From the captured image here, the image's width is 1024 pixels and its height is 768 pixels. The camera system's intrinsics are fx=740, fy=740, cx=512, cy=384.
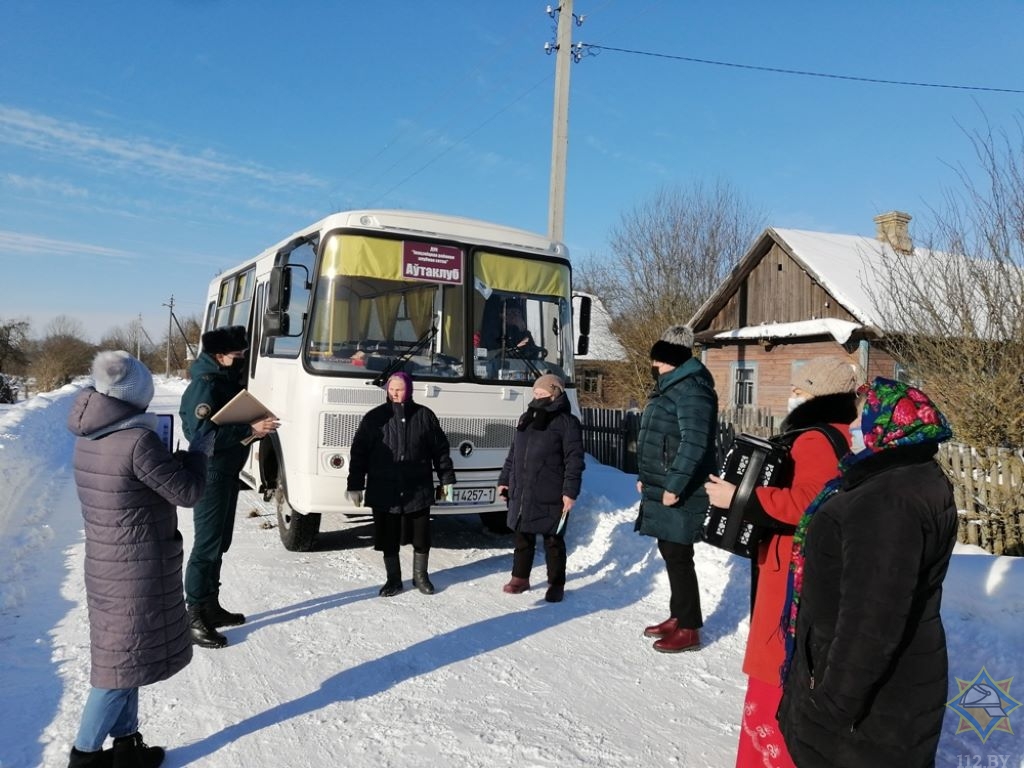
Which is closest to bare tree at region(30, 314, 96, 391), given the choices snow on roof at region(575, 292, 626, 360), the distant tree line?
the distant tree line

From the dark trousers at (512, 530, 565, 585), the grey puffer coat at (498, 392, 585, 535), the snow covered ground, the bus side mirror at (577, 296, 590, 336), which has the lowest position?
the snow covered ground

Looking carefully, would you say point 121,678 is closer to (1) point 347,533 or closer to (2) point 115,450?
(2) point 115,450

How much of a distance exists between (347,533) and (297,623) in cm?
279

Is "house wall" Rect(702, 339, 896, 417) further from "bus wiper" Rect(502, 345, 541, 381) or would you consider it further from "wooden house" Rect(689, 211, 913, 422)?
"bus wiper" Rect(502, 345, 541, 381)

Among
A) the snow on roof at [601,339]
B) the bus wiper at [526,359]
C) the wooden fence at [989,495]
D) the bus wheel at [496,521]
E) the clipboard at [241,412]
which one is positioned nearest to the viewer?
the clipboard at [241,412]

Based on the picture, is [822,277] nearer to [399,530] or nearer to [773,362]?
[773,362]

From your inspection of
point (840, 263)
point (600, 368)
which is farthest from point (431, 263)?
point (600, 368)

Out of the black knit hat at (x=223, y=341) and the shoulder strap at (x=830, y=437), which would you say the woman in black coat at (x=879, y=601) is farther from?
the black knit hat at (x=223, y=341)

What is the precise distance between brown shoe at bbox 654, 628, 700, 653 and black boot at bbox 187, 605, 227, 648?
2.68 metres

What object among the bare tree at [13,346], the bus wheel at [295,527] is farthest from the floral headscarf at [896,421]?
the bare tree at [13,346]

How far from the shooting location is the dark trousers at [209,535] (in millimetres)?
4570

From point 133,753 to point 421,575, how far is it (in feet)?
9.20

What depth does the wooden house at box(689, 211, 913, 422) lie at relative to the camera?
17297 millimetres

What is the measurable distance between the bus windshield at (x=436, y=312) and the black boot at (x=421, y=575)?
5.00ft
